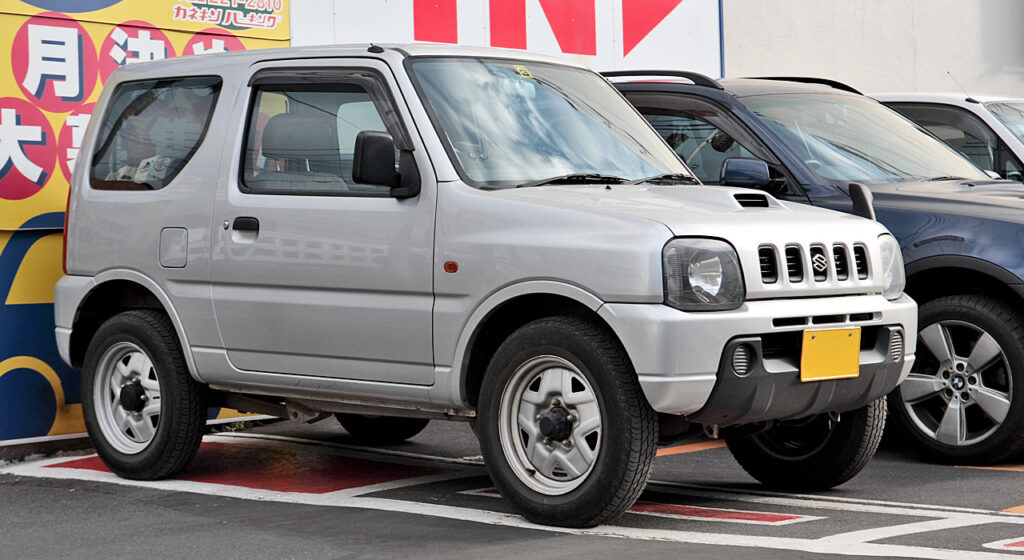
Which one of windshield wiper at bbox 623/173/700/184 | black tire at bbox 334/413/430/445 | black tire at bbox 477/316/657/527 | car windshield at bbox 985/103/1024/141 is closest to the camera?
black tire at bbox 477/316/657/527

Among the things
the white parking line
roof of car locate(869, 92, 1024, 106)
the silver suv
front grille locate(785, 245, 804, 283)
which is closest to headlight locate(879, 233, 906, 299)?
the silver suv

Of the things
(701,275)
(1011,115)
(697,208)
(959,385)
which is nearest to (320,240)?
(697,208)

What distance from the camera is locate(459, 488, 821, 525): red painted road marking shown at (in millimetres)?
5902

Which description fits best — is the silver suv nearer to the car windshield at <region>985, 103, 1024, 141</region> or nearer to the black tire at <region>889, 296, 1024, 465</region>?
the black tire at <region>889, 296, 1024, 465</region>

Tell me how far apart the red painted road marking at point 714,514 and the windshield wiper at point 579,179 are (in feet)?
4.51

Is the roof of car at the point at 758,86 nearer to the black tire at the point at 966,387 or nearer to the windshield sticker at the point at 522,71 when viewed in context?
the black tire at the point at 966,387

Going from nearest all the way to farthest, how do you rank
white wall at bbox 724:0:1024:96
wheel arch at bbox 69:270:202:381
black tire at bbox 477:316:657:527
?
1. black tire at bbox 477:316:657:527
2. wheel arch at bbox 69:270:202:381
3. white wall at bbox 724:0:1024:96

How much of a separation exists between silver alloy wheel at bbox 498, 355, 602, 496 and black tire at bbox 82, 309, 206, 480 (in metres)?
1.91

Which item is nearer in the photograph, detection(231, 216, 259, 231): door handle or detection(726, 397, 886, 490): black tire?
detection(726, 397, 886, 490): black tire

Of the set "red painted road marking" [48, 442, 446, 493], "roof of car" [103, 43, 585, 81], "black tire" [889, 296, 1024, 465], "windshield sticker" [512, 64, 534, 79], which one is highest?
"roof of car" [103, 43, 585, 81]

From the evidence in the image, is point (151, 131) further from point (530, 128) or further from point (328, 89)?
point (530, 128)

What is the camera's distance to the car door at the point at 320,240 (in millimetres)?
6125

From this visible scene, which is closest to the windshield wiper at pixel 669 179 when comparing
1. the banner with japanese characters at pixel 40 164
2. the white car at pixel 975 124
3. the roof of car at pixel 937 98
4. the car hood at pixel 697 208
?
the car hood at pixel 697 208

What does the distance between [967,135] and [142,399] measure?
549 cm
